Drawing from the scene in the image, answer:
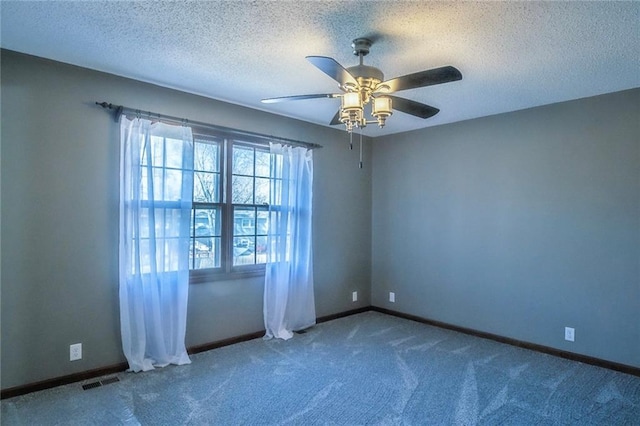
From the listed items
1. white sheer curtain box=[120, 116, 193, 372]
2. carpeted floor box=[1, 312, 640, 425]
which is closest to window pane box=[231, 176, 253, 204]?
white sheer curtain box=[120, 116, 193, 372]

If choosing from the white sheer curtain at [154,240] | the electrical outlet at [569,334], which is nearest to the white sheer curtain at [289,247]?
the white sheer curtain at [154,240]

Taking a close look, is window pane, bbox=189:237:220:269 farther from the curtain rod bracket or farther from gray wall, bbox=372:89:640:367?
gray wall, bbox=372:89:640:367

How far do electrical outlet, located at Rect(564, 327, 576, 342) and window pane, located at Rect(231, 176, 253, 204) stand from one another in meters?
3.44

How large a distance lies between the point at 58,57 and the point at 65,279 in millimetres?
1708

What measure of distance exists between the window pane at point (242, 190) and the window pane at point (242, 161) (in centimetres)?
7

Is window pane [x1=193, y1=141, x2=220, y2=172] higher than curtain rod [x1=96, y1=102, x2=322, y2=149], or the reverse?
curtain rod [x1=96, y1=102, x2=322, y2=149]

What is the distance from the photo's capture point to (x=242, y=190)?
397 centimetres

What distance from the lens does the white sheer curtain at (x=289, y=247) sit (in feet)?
13.3

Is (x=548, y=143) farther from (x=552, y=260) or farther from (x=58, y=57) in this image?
(x=58, y=57)

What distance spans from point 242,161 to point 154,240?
1262 millimetres

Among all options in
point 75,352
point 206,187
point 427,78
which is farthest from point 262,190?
Result: point 427,78

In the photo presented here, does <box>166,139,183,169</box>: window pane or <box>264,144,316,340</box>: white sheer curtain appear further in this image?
<box>264,144,316,340</box>: white sheer curtain

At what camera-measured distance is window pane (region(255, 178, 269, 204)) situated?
161 inches

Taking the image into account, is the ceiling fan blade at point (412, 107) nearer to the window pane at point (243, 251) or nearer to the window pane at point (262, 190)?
the window pane at point (262, 190)
